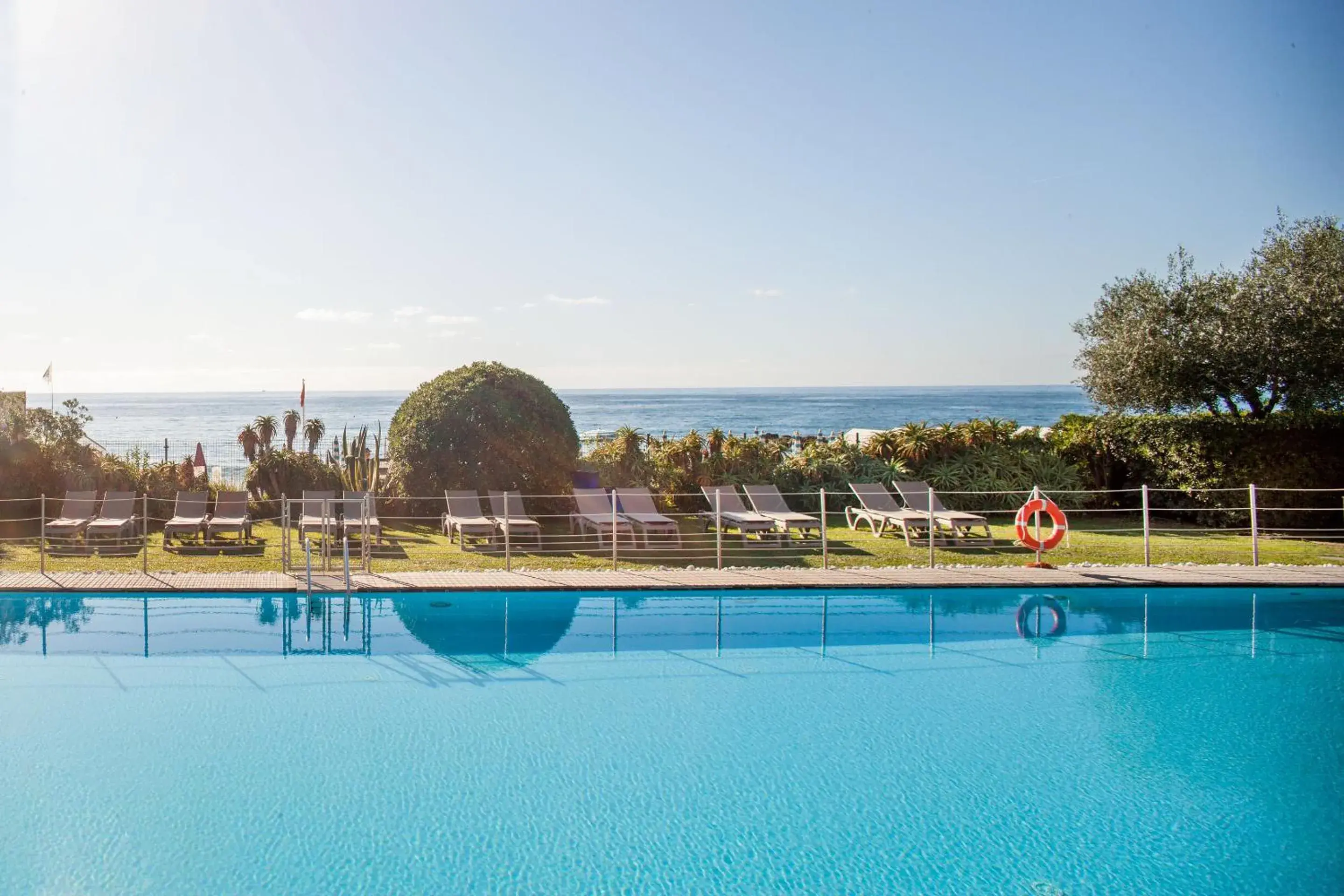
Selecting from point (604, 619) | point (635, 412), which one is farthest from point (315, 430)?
point (635, 412)

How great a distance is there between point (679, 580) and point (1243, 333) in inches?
378

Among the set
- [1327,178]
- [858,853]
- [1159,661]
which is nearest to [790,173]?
[1327,178]

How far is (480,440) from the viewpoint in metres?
14.0

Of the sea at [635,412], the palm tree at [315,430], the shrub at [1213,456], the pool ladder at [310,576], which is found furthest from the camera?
the sea at [635,412]

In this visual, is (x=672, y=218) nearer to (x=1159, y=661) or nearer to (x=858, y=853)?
(x=1159, y=661)

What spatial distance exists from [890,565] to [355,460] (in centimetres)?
899

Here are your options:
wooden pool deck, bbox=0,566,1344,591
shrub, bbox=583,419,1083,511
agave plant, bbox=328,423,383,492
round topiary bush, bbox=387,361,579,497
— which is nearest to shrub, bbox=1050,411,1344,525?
shrub, bbox=583,419,1083,511

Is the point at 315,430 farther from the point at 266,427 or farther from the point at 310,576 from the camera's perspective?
the point at 310,576

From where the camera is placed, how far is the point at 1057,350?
19.9 m

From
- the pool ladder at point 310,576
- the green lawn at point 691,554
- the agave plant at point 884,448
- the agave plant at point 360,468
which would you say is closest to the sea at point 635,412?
the agave plant at point 360,468

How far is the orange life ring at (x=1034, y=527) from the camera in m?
10.9

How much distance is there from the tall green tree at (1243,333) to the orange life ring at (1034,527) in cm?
534

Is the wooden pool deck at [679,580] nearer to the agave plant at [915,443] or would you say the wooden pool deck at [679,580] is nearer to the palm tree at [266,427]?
the agave plant at [915,443]

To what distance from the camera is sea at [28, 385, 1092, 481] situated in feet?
214
